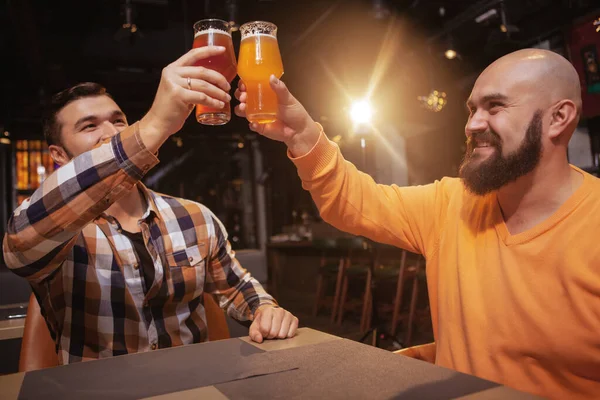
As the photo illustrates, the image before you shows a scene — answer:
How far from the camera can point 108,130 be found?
1.61 meters

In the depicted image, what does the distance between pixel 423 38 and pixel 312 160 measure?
5.81m

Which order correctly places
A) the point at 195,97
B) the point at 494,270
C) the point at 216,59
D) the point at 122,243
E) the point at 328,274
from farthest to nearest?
the point at 328,274
the point at 122,243
the point at 494,270
the point at 216,59
the point at 195,97

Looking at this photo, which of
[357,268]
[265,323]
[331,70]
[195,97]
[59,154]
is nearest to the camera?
[195,97]

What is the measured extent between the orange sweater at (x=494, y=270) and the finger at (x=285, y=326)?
15.8 inches

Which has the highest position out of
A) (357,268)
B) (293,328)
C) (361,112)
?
(361,112)

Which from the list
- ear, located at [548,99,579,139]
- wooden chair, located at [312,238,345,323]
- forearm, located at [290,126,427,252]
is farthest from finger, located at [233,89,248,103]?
wooden chair, located at [312,238,345,323]

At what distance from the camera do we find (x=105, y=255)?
1521 millimetres

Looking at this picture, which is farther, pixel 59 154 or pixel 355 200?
pixel 59 154

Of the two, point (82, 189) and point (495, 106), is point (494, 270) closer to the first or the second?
point (495, 106)

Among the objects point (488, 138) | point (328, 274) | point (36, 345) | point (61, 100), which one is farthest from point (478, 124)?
point (328, 274)

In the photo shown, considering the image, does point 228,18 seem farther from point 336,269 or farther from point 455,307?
point 455,307

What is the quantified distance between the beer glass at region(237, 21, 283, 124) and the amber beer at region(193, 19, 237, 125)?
0.14ft

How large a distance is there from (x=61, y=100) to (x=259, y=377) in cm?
128

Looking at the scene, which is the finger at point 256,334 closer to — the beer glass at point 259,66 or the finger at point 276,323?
the finger at point 276,323
